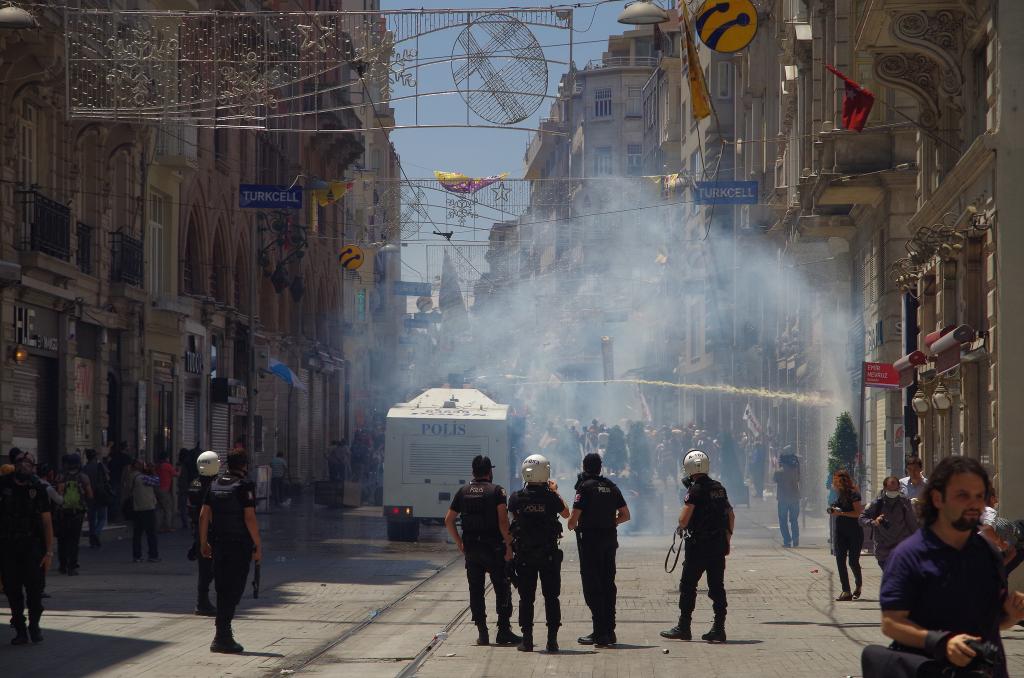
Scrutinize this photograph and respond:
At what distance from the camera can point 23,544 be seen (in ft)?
41.7

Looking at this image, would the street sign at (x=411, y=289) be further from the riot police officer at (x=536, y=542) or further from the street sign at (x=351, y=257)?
the riot police officer at (x=536, y=542)

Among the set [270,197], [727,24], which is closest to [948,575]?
[727,24]

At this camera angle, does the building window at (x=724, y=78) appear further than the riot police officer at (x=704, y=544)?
Result: Yes

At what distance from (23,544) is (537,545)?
410 centimetres

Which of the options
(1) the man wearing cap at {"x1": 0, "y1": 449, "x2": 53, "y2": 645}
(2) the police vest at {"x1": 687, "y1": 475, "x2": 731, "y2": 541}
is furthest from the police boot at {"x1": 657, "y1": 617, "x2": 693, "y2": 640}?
(1) the man wearing cap at {"x1": 0, "y1": 449, "x2": 53, "y2": 645}

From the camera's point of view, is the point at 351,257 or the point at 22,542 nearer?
the point at 22,542

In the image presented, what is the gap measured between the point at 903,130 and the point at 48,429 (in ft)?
50.4

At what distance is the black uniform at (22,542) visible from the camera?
1265cm

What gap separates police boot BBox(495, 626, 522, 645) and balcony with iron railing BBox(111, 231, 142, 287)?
62.6 ft

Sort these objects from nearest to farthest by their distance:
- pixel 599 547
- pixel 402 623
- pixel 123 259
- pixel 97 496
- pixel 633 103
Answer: pixel 599 547
pixel 402 623
pixel 97 496
pixel 123 259
pixel 633 103

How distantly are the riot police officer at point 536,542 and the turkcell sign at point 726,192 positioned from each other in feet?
50.2

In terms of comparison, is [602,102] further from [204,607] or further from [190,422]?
[204,607]

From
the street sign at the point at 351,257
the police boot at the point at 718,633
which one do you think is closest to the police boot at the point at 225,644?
the police boot at the point at 718,633

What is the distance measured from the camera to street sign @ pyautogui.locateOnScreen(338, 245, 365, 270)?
46594 mm
